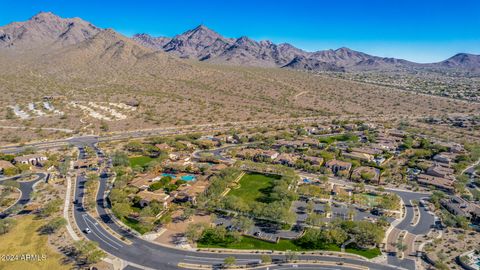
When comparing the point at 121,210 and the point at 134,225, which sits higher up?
the point at 121,210

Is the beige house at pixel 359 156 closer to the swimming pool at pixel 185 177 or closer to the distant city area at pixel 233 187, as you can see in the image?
the distant city area at pixel 233 187

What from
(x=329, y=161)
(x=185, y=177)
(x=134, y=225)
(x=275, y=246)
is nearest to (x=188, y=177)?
(x=185, y=177)

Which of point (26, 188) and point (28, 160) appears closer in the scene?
point (26, 188)

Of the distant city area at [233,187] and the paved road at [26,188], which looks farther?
the paved road at [26,188]

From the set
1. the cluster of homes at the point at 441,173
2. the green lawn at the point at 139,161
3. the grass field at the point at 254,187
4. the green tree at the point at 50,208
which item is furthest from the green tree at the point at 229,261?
the cluster of homes at the point at 441,173

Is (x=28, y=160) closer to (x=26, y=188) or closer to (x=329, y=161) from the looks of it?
(x=26, y=188)

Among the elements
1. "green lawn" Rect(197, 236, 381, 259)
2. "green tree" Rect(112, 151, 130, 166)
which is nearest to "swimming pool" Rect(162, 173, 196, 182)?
"green tree" Rect(112, 151, 130, 166)

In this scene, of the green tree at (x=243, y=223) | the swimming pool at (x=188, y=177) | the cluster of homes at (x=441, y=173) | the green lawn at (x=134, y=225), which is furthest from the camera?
the swimming pool at (x=188, y=177)
